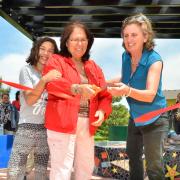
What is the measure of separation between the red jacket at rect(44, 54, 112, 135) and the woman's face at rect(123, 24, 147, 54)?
13.8 inches

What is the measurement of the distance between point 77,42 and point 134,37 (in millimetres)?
432

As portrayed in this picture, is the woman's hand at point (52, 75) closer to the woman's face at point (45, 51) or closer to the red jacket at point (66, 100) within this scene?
the red jacket at point (66, 100)

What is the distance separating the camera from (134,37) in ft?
9.59

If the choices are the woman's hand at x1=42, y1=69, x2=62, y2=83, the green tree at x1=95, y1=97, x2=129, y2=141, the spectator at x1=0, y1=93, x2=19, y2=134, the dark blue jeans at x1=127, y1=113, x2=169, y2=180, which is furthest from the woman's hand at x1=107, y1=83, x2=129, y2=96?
the green tree at x1=95, y1=97, x2=129, y2=141

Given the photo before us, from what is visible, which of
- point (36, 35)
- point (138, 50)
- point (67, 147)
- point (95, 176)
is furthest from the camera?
point (36, 35)

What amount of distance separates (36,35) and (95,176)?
9.87 ft

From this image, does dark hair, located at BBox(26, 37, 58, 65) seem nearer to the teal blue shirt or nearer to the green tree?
the teal blue shirt

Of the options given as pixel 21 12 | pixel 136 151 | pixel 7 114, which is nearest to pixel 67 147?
pixel 136 151

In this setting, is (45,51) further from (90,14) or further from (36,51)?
(90,14)

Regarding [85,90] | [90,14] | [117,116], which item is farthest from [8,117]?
[85,90]

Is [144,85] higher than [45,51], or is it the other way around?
[45,51]

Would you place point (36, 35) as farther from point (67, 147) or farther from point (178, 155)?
point (67, 147)

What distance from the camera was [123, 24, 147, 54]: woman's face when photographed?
2918 mm

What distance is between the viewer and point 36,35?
7.24 metres
